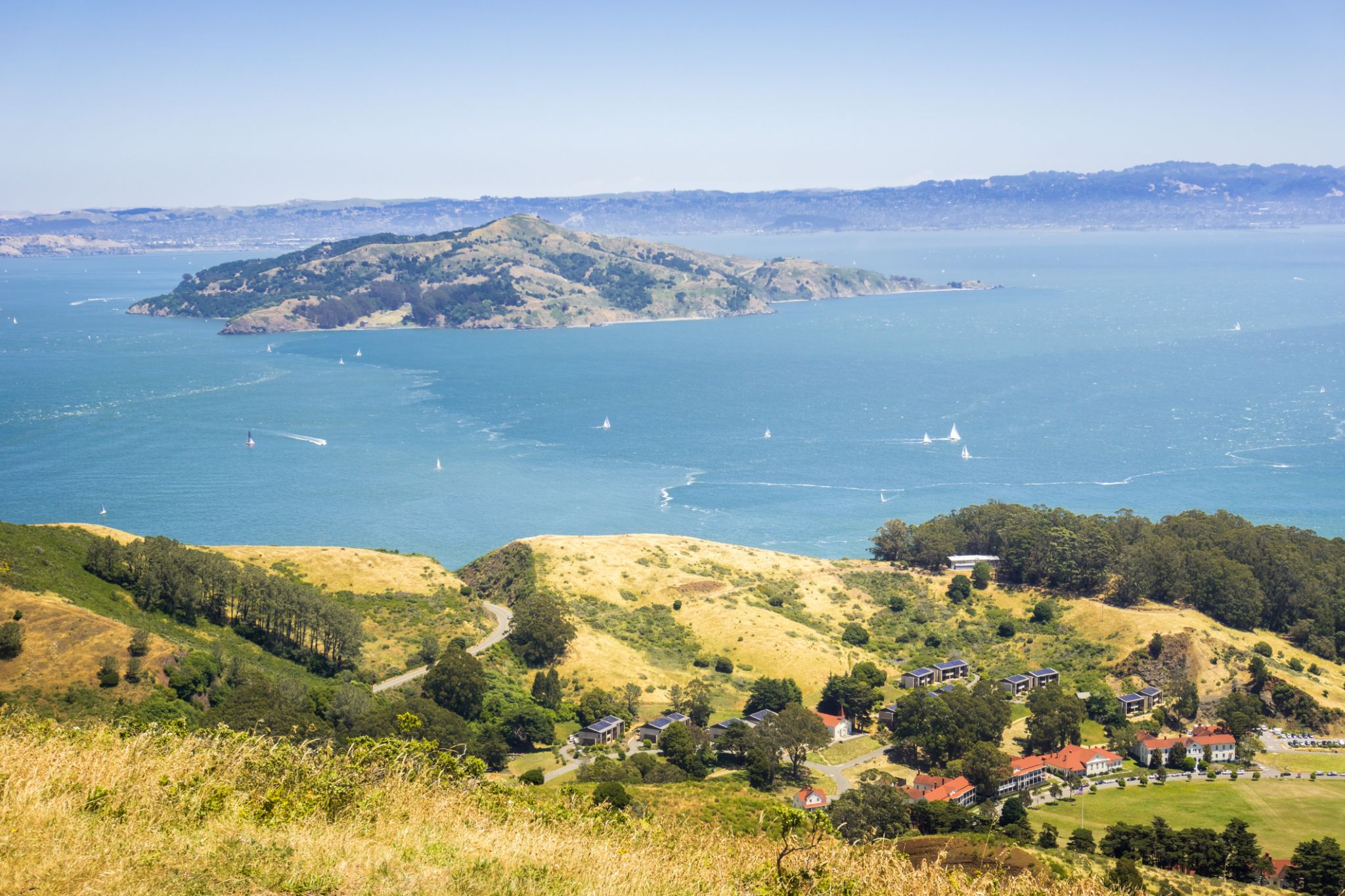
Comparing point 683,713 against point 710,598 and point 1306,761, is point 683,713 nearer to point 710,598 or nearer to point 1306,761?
point 710,598

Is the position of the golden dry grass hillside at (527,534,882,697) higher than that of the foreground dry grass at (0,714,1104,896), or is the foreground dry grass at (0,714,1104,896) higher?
the foreground dry grass at (0,714,1104,896)

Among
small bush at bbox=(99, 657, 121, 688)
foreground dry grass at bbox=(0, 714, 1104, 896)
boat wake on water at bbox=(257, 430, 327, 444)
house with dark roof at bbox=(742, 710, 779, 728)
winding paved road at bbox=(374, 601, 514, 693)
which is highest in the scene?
foreground dry grass at bbox=(0, 714, 1104, 896)

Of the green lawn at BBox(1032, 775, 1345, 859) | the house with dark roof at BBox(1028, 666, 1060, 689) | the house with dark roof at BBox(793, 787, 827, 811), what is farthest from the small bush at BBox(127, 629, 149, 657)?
the house with dark roof at BBox(1028, 666, 1060, 689)

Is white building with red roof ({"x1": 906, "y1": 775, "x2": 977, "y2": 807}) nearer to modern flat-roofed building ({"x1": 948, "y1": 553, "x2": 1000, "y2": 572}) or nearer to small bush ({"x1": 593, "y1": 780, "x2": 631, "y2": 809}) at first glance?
small bush ({"x1": 593, "y1": 780, "x2": 631, "y2": 809})

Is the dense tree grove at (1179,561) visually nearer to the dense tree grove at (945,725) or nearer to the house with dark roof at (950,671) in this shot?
the house with dark roof at (950,671)

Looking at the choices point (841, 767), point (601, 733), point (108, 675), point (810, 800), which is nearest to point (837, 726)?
point (841, 767)

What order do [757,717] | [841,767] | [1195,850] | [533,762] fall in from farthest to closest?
[757,717] < [841,767] < [533,762] < [1195,850]

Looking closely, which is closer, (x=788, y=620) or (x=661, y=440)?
(x=788, y=620)

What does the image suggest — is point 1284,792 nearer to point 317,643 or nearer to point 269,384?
point 317,643
